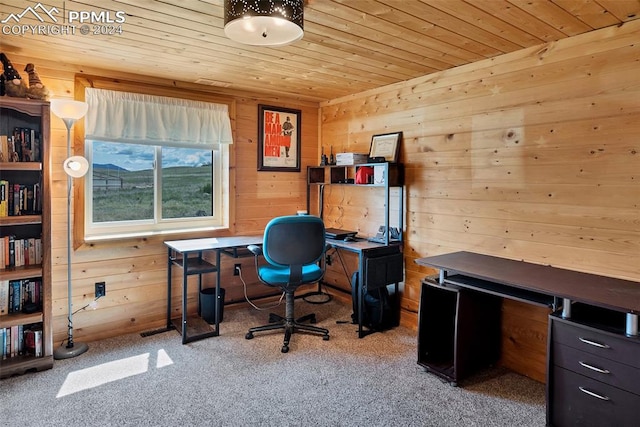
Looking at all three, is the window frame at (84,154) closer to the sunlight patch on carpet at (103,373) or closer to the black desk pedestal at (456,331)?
the sunlight patch on carpet at (103,373)

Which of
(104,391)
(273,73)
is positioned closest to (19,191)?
(104,391)

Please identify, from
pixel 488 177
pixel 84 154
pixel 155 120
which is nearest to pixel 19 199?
pixel 84 154

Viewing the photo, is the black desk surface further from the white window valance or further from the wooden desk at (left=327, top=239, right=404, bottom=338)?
the white window valance

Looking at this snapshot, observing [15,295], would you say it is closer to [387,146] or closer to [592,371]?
[387,146]

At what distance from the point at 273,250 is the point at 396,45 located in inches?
65.2

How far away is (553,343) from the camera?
6.87ft

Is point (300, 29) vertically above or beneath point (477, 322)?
above

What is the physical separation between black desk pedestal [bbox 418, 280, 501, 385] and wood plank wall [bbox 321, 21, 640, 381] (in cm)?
16

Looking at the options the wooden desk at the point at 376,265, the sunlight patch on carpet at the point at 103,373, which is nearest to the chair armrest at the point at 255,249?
the wooden desk at the point at 376,265

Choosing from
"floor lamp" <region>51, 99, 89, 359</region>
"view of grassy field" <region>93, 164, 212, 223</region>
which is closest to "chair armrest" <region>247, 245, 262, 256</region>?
"view of grassy field" <region>93, 164, 212, 223</region>

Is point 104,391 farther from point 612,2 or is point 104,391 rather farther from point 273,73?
point 612,2

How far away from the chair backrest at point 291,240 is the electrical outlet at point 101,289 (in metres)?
1.41

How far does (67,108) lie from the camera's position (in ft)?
9.02

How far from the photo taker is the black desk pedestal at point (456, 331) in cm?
257
